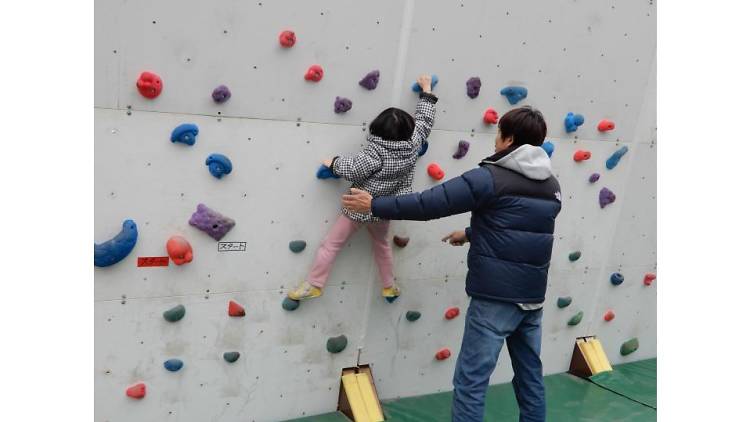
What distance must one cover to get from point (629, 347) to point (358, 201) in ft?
8.33

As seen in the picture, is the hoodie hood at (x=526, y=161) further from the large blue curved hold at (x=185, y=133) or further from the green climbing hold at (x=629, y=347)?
the green climbing hold at (x=629, y=347)

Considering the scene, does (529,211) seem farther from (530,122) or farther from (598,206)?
(598,206)

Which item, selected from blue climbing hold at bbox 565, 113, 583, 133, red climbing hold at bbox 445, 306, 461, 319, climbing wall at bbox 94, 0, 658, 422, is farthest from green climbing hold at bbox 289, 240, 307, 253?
blue climbing hold at bbox 565, 113, 583, 133

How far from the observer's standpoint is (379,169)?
260cm

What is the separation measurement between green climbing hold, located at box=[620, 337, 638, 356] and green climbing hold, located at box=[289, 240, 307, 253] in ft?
8.13

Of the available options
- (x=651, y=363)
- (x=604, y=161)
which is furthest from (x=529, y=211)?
(x=651, y=363)

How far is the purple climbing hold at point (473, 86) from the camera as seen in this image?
289 cm

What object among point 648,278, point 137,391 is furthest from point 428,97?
point 648,278

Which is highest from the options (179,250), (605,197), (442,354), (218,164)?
(218,164)

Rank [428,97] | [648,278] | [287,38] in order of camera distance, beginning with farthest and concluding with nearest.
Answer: [648,278] < [428,97] < [287,38]

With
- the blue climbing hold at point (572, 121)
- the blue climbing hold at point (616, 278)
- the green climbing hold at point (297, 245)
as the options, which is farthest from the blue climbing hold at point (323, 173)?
the blue climbing hold at point (616, 278)

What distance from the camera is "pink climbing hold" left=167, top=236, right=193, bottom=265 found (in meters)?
2.39

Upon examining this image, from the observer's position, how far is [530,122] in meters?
2.35

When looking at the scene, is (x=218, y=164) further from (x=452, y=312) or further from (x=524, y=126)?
(x=452, y=312)
